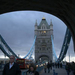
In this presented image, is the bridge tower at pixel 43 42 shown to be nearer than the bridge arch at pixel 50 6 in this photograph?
No

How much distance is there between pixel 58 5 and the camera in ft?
37.8

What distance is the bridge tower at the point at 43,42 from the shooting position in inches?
2682

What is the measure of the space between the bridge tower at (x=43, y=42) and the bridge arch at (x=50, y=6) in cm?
5372

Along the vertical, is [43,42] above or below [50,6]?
above

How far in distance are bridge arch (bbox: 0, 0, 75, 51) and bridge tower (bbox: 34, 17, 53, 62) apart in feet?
176

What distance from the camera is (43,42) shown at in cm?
7119

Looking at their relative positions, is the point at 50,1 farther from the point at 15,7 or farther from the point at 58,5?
the point at 15,7

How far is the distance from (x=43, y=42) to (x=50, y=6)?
2328 inches

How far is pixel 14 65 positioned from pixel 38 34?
231 ft

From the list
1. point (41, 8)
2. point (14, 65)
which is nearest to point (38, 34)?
point (41, 8)

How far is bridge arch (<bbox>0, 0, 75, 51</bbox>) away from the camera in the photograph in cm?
1104

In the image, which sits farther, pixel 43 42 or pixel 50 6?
pixel 43 42

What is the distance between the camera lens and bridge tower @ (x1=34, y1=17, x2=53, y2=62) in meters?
68.1

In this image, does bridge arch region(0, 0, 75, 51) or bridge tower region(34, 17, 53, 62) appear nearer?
bridge arch region(0, 0, 75, 51)
